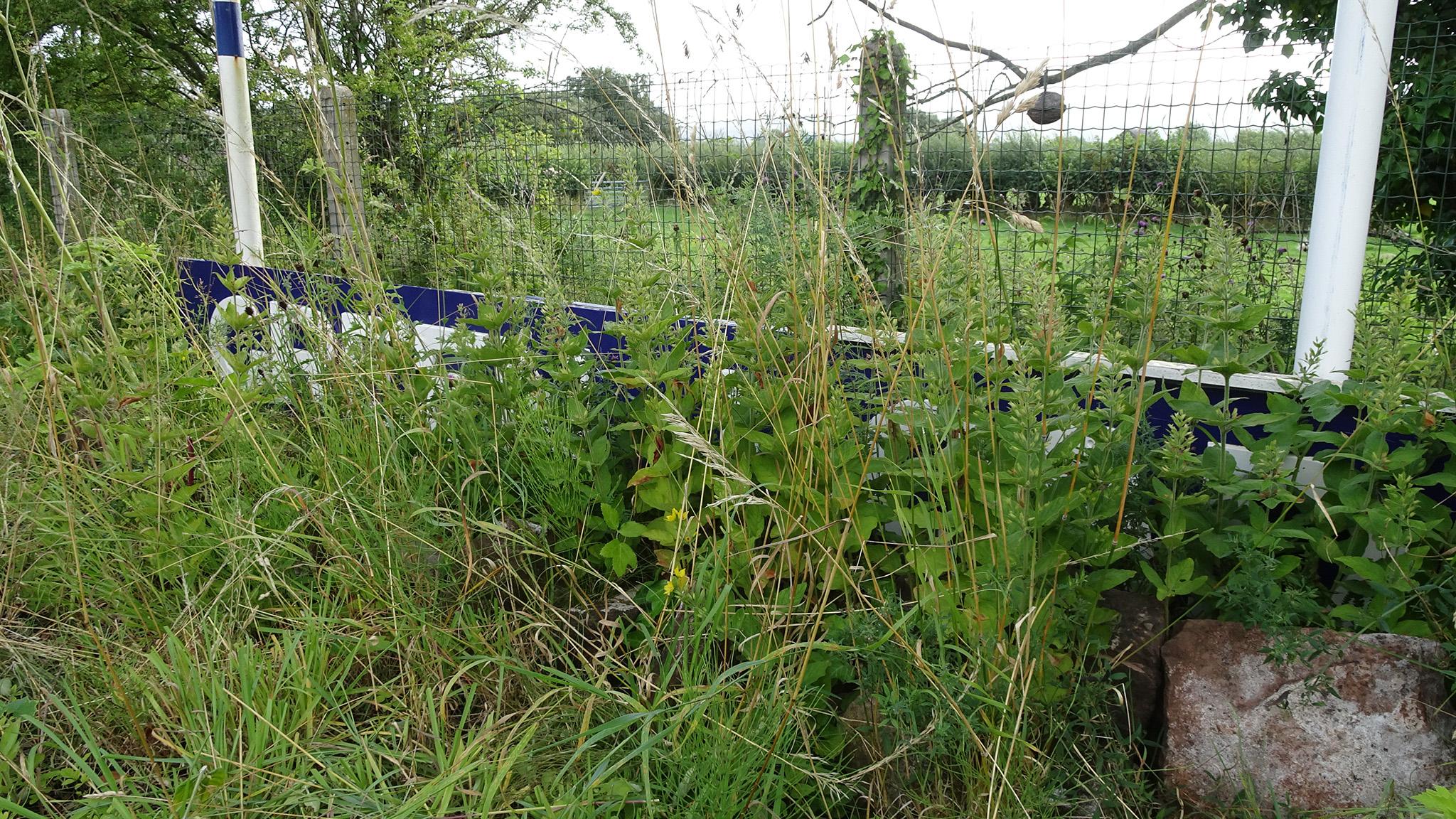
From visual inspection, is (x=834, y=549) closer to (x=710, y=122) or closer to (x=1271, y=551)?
(x=1271, y=551)

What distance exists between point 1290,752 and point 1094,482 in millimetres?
574

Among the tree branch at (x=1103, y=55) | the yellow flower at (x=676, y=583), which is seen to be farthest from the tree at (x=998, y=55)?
the yellow flower at (x=676, y=583)

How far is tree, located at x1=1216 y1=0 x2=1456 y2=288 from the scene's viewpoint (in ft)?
10.4

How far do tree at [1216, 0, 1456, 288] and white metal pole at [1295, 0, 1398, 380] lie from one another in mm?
751

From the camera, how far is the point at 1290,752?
1690mm

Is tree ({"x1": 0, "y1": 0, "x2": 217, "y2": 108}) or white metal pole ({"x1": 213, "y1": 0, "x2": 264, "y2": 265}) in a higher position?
tree ({"x1": 0, "y1": 0, "x2": 217, "y2": 108})

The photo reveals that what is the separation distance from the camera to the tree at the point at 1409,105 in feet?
10.4

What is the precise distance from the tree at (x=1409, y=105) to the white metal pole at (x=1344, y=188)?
0.75 m

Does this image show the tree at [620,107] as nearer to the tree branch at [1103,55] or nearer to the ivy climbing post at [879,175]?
the tree branch at [1103,55]

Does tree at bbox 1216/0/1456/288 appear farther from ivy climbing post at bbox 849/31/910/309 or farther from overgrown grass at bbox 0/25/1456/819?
overgrown grass at bbox 0/25/1456/819

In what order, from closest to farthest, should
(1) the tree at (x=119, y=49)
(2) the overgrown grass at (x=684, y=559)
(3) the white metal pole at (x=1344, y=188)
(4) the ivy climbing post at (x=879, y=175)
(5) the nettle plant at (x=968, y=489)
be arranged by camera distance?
(2) the overgrown grass at (x=684, y=559), (5) the nettle plant at (x=968, y=489), (3) the white metal pole at (x=1344, y=188), (4) the ivy climbing post at (x=879, y=175), (1) the tree at (x=119, y=49)

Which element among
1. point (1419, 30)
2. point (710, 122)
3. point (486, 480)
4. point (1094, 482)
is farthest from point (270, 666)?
point (1419, 30)

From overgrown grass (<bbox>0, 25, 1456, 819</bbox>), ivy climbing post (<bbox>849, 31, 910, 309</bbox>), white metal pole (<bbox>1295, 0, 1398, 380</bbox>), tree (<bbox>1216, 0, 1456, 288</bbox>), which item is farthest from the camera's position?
ivy climbing post (<bbox>849, 31, 910, 309</bbox>)

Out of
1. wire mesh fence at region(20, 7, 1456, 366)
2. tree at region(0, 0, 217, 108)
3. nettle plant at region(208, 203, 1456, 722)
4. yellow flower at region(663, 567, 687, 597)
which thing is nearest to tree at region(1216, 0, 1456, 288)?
wire mesh fence at region(20, 7, 1456, 366)
